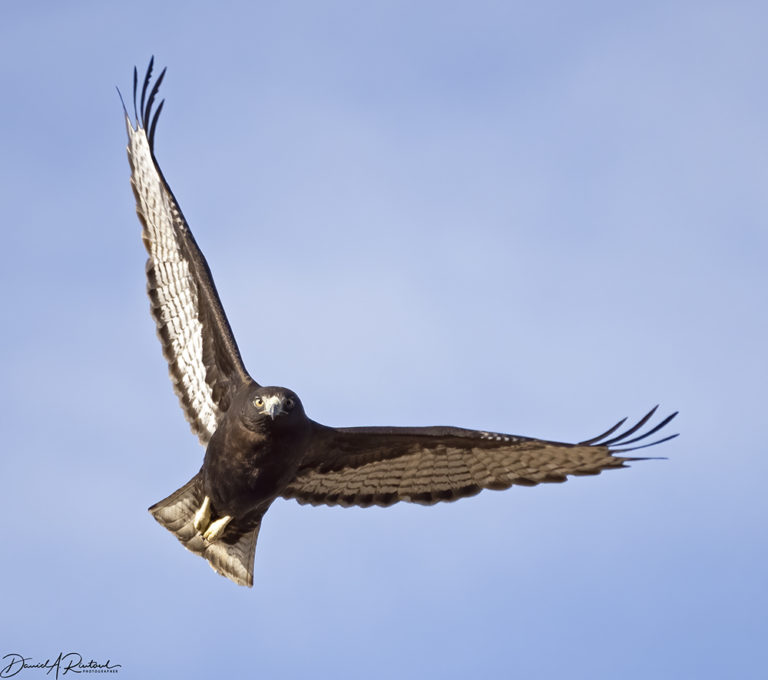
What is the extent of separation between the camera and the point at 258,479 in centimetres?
952

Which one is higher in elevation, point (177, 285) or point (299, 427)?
point (177, 285)

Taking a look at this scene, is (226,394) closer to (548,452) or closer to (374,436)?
(374,436)

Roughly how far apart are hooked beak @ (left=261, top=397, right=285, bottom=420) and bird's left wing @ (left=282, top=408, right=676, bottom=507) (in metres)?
0.75

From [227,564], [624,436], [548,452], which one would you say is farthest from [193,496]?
[624,436]

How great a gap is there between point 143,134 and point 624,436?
5080 millimetres

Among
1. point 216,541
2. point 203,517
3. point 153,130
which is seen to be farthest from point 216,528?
point 153,130

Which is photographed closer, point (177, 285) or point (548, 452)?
point (548, 452)

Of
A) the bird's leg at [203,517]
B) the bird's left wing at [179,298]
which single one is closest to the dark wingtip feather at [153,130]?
the bird's left wing at [179,298]

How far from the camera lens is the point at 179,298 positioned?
414 inches

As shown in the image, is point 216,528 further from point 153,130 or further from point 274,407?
point 153,130

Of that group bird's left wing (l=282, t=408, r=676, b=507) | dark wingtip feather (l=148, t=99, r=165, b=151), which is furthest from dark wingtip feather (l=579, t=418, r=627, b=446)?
dark wingtip feather (l=148, t=99, r=165, b=151)

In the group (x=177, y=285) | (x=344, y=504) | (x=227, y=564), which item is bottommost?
(x=227, y=564)

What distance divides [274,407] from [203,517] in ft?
5.27

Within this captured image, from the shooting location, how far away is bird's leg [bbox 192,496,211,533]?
33.3 feet
